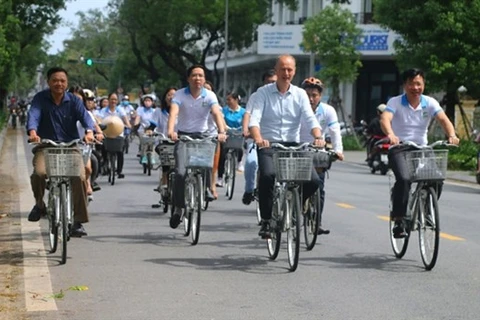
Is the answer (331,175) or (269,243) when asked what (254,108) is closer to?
(269,243)

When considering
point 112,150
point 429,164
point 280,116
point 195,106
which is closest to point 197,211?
point 280,116

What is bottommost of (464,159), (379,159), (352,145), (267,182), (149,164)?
(352,145)

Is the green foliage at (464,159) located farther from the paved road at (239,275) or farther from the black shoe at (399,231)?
the black shoe at (399,231)

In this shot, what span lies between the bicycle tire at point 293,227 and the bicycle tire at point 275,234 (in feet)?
0.65

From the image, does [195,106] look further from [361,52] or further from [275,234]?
[361,52]

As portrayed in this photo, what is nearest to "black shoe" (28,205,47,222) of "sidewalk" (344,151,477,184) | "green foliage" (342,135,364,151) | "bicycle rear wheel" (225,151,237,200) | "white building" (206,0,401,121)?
"bicycle rear wheel" (225,151,237,200)

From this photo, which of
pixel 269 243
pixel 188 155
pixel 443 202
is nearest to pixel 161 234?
pixel 188 155

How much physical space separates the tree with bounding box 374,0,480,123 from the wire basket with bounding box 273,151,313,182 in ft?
85.2

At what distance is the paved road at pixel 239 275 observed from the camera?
28.2ft

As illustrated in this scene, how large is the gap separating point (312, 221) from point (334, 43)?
35.4 metres

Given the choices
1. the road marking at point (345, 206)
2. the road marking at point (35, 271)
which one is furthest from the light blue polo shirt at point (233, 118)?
the road marking at point (35, 271)

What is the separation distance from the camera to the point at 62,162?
35.3ft

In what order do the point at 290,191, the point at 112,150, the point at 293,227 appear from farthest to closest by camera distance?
the point at 112,150 < the point at 290,191 < the point at 293,227

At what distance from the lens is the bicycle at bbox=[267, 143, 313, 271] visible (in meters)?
10.2
